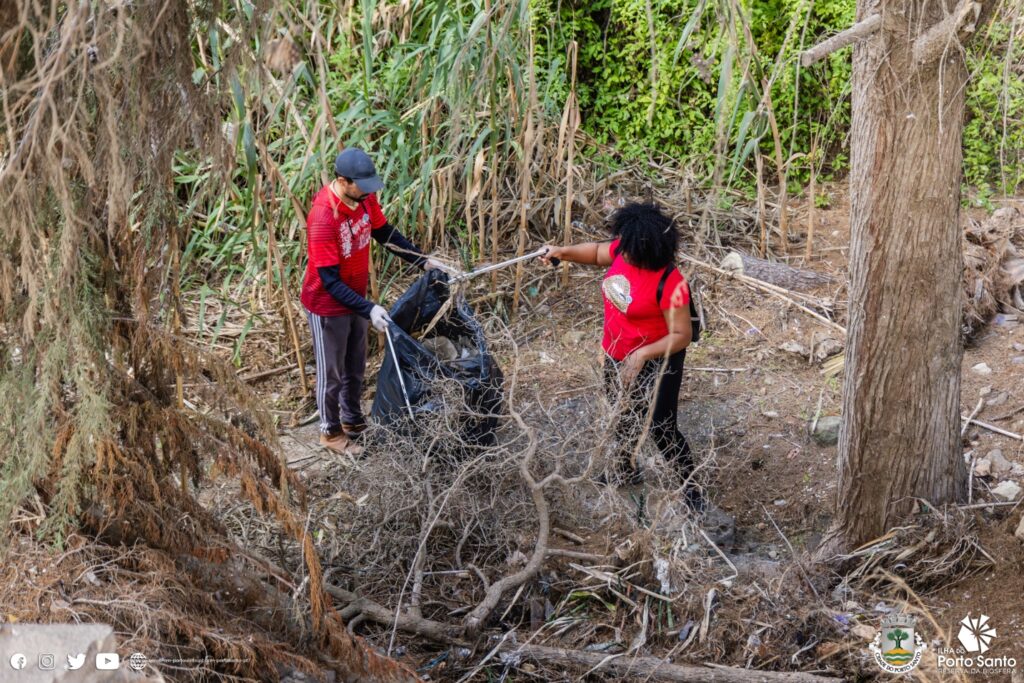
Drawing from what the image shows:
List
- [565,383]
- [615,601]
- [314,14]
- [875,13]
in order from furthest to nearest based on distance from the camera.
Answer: [565,383]
[615,601]
[875,13]
[314,14]

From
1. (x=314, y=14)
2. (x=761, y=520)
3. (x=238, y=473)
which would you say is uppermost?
(x=314, y=14)

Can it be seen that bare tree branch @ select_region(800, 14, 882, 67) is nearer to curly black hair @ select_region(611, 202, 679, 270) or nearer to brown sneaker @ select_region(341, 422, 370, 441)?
curly black hair @ select_region(611, 202, 679, 270)

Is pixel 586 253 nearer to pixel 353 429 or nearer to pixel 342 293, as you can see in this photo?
pixel 342 293

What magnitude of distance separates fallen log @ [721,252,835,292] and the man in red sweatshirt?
2.12 metres

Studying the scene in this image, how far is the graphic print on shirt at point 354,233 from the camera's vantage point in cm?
436

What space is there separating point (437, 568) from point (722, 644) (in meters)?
1.15

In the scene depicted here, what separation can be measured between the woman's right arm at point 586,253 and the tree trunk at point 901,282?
3.74 feet

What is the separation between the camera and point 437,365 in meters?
4.13

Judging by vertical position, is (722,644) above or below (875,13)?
below

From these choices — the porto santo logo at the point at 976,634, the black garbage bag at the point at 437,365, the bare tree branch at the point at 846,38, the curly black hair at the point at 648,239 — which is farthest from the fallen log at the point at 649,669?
the bare tree branch at the point at 846,38

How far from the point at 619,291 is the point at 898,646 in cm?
171

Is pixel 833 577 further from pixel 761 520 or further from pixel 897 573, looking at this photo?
pixel 761 520

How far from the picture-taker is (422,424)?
3932 mm

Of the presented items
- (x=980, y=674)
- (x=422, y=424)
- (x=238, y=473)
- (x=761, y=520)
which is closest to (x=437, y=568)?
(x=422, y=424)
